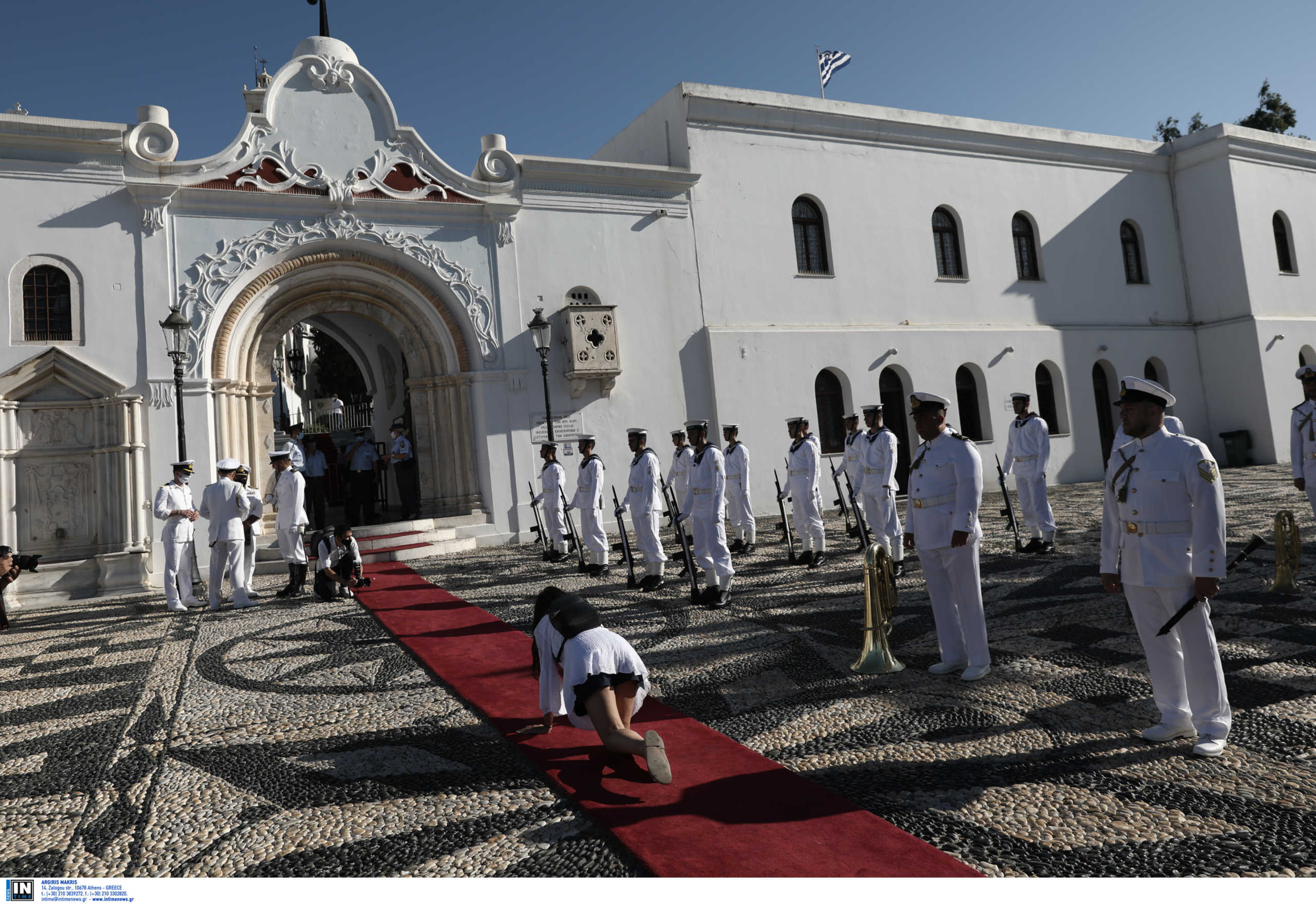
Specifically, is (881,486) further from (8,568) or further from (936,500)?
(8,568)

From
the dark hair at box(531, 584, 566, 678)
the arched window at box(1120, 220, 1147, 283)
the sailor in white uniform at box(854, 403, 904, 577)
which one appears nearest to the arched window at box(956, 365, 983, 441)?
the arched window at box(1120, 220, 1147, 283)

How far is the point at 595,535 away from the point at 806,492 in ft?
8.95

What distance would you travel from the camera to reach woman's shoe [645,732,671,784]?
3727 millimetres

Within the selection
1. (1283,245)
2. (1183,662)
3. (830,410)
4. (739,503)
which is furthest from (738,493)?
(1283,245)

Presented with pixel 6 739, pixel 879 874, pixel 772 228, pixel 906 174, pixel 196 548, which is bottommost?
pixel 879 874

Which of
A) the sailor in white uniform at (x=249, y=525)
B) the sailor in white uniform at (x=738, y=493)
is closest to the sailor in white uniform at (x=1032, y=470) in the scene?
the sailor in white uniform at (x=738, y=493)

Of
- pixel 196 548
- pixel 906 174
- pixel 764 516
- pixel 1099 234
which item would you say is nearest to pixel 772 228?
pixel 906 174

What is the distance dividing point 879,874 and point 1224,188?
2336cm

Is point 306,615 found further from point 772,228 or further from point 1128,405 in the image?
point 772,228

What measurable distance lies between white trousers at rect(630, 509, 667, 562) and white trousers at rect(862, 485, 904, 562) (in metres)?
2.64

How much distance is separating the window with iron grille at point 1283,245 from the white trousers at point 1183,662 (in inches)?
915

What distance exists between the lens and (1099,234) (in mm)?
20453

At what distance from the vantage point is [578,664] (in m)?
4.10

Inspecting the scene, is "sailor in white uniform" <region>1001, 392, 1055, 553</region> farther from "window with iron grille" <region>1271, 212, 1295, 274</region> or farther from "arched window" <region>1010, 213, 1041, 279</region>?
"window with iron grille" <region>1271, 212, 1295, 274</region>
